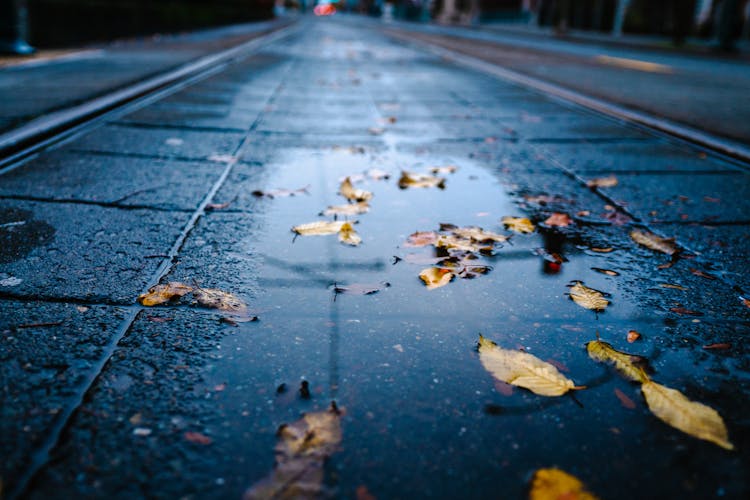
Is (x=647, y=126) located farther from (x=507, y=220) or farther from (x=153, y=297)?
(x=153, y=297)

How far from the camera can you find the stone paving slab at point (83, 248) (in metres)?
1.98

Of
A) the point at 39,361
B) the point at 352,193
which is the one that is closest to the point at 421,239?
the point at 352,193

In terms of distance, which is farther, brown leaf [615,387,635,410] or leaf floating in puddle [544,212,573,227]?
leaf floating in puddle [544,212,573,227]

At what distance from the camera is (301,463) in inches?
49.6

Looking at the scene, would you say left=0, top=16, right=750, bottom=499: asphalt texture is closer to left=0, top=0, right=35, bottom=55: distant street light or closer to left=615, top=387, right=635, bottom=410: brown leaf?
left=615, top=387, right=635, bottom=410: brown leaf

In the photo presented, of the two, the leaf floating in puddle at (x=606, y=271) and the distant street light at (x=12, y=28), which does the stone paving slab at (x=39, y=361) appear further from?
the distant street light at (x=12, y=28)

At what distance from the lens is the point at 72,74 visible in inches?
264

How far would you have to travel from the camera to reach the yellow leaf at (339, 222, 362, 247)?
99.6 inches

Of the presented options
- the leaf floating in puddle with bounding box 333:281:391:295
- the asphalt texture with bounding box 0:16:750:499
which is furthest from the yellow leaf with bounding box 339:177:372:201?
the leaf floating in puddle with bounding box 333:281:391:295

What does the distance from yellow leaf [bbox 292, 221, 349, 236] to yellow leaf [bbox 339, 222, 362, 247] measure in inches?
1.2

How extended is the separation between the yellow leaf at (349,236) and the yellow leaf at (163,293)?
77 centimetres

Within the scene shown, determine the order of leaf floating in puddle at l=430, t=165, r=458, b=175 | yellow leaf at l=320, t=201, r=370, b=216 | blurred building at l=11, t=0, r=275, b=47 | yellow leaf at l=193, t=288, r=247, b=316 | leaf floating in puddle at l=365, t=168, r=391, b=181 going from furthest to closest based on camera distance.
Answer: blurred building at l=11, t=0, r=275, b=47 < leaf floating in puddle at l=430, t=165, r=458, b=175 < leaf floating in puddle at l=365, t=168, r=391, b=181 < yellow leaf at l=320, t=201, r=370, b=216 < yellow leaf at l=193, t=288, r=247, b=316

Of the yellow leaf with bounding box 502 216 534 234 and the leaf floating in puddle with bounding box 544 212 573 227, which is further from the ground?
the leaf floating in puddle with bounding box 544 212 573 227

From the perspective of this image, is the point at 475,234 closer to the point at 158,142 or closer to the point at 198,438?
the point at 198,438
